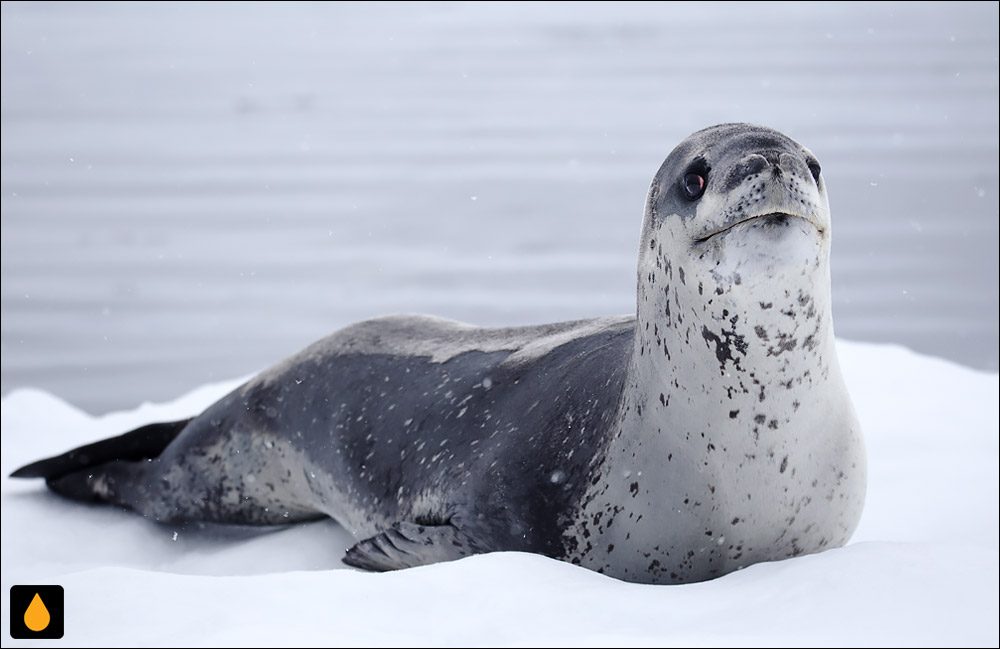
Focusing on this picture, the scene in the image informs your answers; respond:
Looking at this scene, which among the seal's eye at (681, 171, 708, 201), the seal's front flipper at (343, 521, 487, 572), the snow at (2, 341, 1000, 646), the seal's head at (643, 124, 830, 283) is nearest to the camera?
the snow at (2, 341, 1000, 646)

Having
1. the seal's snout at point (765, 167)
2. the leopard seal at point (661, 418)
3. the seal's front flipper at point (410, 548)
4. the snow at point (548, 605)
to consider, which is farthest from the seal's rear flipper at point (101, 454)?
the seal's snout at point (765, 167)

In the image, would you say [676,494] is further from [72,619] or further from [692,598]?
[72,619]

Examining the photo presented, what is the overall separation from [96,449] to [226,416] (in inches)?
20.4

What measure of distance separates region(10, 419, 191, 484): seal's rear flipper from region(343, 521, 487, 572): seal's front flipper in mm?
1233

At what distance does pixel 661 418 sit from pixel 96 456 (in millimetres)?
1988

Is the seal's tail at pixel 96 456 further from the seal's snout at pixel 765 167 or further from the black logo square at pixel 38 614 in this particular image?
the seal's snout at pixel 765 167

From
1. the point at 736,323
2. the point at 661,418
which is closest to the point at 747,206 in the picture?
the point at 736,323

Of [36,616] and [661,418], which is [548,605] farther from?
[36,616]

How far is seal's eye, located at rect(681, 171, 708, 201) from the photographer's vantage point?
5.74 feet

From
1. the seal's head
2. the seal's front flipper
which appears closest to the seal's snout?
the seal's head

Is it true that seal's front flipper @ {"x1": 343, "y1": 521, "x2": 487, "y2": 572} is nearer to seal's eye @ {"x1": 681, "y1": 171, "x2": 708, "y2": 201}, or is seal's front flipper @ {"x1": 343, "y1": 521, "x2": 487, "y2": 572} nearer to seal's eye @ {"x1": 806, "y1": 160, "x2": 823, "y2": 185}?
seal's eye @ {"x1": 681, "y1": 171, "x2": 708, "y2": 201}

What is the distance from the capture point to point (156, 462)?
3154 mm

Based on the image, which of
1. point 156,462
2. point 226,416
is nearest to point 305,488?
point 226,416

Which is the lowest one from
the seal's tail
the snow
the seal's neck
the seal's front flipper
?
the seal's tail
